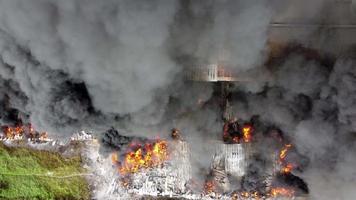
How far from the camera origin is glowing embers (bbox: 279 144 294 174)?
51.1 feet

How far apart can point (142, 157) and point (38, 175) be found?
15.1ft

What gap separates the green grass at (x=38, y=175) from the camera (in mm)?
17297

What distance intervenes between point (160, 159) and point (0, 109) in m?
6.51

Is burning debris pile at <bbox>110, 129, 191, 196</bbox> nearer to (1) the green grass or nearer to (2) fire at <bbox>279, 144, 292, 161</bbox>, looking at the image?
(1) the green grass

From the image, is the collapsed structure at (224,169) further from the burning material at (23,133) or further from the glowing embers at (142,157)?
the burning material at (23,133)

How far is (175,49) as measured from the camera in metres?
13.7

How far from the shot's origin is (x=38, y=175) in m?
17.5

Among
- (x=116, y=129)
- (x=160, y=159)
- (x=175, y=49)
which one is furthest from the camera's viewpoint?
(x=160, y=159)

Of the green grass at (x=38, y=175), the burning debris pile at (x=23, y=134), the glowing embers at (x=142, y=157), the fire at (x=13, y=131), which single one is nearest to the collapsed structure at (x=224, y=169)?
the glowing embers at (x=142, y=157)

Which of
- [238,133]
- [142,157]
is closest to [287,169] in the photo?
[238,133]

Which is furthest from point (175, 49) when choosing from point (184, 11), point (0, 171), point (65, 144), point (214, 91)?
point (0, 171)

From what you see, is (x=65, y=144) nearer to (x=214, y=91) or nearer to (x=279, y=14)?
(x=214, y=91)

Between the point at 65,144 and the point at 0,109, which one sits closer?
the point at 0,109

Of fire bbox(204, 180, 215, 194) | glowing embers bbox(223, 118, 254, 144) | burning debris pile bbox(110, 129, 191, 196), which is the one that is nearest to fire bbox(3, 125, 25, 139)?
burning debris pile bbox(110, 129, 191, 196)
